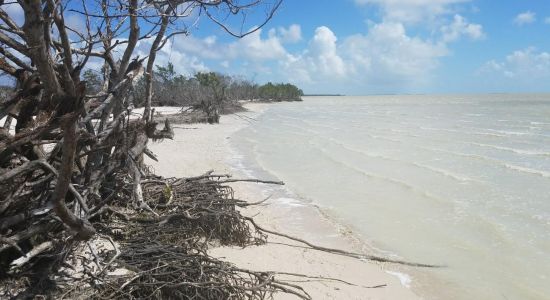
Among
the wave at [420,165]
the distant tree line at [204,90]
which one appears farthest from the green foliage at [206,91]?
the wave at [420,165]

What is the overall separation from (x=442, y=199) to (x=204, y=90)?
37.5 metres

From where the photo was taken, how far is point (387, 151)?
16.1 metres

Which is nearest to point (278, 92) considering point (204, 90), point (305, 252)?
point (204, 90)

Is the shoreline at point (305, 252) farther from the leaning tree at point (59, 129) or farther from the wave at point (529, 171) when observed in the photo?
the wave at point (529, 171)

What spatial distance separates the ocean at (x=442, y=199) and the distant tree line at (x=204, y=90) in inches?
154

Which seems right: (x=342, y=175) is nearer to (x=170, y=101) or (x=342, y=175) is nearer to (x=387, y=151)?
(x=387, y=151)

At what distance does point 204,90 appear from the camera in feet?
146

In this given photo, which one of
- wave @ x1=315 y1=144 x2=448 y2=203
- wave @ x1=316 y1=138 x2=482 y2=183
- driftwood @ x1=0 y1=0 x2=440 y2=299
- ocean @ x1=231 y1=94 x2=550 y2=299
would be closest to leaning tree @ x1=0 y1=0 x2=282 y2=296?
driftwood @ x1=0 y1=0 x2=440 y2=299

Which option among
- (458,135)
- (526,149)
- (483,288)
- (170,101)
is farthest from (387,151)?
(170,101)

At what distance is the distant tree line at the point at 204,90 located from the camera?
23609 millimetres

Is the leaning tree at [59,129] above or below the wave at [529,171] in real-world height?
above

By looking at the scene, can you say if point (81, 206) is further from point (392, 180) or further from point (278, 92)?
point (278, 92)

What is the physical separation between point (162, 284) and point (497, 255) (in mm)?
4556

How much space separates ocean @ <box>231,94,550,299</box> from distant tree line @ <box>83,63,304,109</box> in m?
3.91
